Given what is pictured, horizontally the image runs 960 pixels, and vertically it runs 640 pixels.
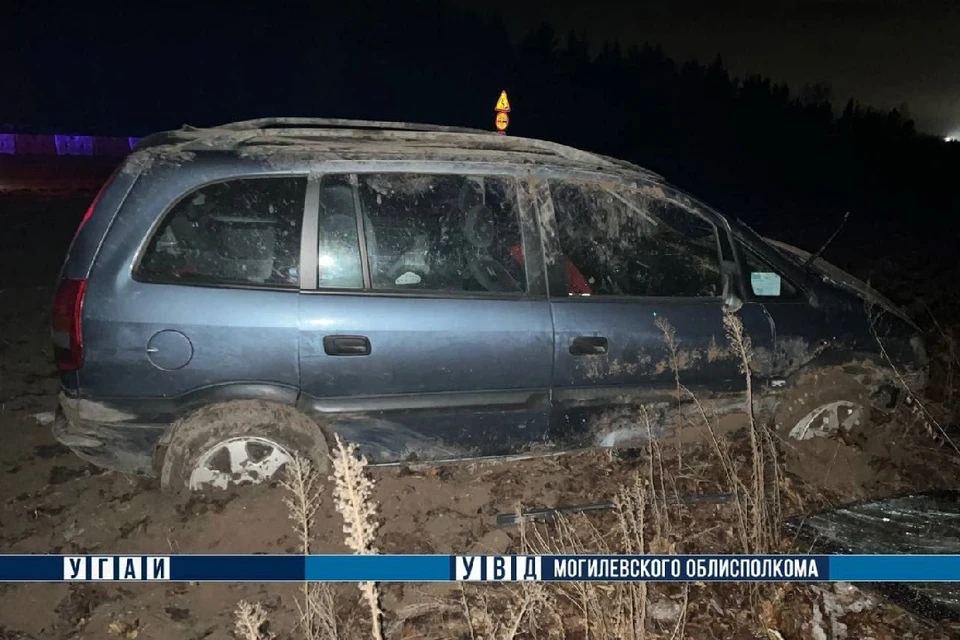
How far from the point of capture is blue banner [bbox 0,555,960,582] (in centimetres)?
199

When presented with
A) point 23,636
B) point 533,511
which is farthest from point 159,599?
point 533,511

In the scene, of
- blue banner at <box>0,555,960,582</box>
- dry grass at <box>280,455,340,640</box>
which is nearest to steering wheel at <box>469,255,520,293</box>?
dry grass at <box>280,455,340,640</box>

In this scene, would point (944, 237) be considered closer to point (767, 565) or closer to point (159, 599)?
point (767, 565)

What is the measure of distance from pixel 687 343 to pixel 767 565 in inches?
55.2

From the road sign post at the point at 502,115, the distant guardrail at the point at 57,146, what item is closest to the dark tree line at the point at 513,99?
the road sign post at the point at 502,115

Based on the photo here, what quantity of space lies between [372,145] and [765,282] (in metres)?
2.21

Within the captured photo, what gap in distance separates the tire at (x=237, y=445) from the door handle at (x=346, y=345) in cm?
35

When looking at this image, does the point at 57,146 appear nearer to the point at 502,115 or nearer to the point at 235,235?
the point at 502,115

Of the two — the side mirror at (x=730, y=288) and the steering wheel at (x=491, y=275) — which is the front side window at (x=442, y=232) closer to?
the steering wheel at (x=491, y=275)

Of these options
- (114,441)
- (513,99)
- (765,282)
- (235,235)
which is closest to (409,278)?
(235,235)

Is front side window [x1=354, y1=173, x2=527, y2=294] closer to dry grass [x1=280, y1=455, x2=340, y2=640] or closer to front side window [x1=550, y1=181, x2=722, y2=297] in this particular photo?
front side window [x1=550, y1=181, x2=722, y2=297]

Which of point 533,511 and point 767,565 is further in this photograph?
point 533,511

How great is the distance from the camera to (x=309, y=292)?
116 inches

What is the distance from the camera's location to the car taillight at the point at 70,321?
2805mm
